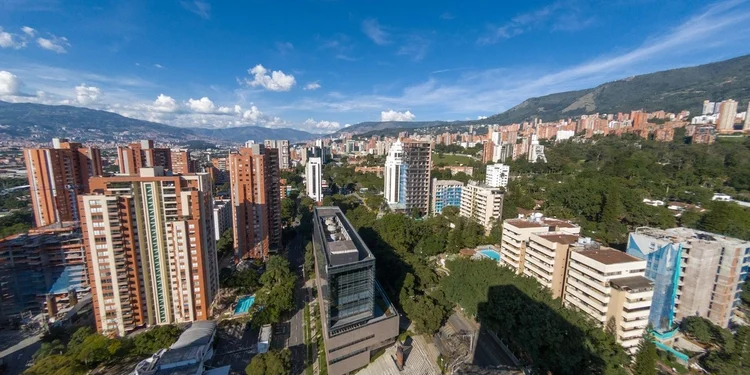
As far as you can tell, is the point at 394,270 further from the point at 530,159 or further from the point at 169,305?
the point at 530,159

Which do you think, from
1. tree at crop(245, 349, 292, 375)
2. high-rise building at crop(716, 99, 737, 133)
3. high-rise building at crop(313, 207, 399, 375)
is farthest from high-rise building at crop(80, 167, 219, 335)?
high-rise building at crop(716, 99, 737, 133)

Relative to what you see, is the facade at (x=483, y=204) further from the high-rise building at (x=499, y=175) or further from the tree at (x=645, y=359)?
the tree at (x=645, y=359)

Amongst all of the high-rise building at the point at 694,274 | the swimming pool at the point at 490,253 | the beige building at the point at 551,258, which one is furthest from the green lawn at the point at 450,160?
the high-rise building at the point at 694,274

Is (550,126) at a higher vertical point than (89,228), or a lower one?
higher

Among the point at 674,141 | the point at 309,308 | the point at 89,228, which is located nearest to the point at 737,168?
the point at 674,141

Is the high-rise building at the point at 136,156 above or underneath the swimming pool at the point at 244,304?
above
